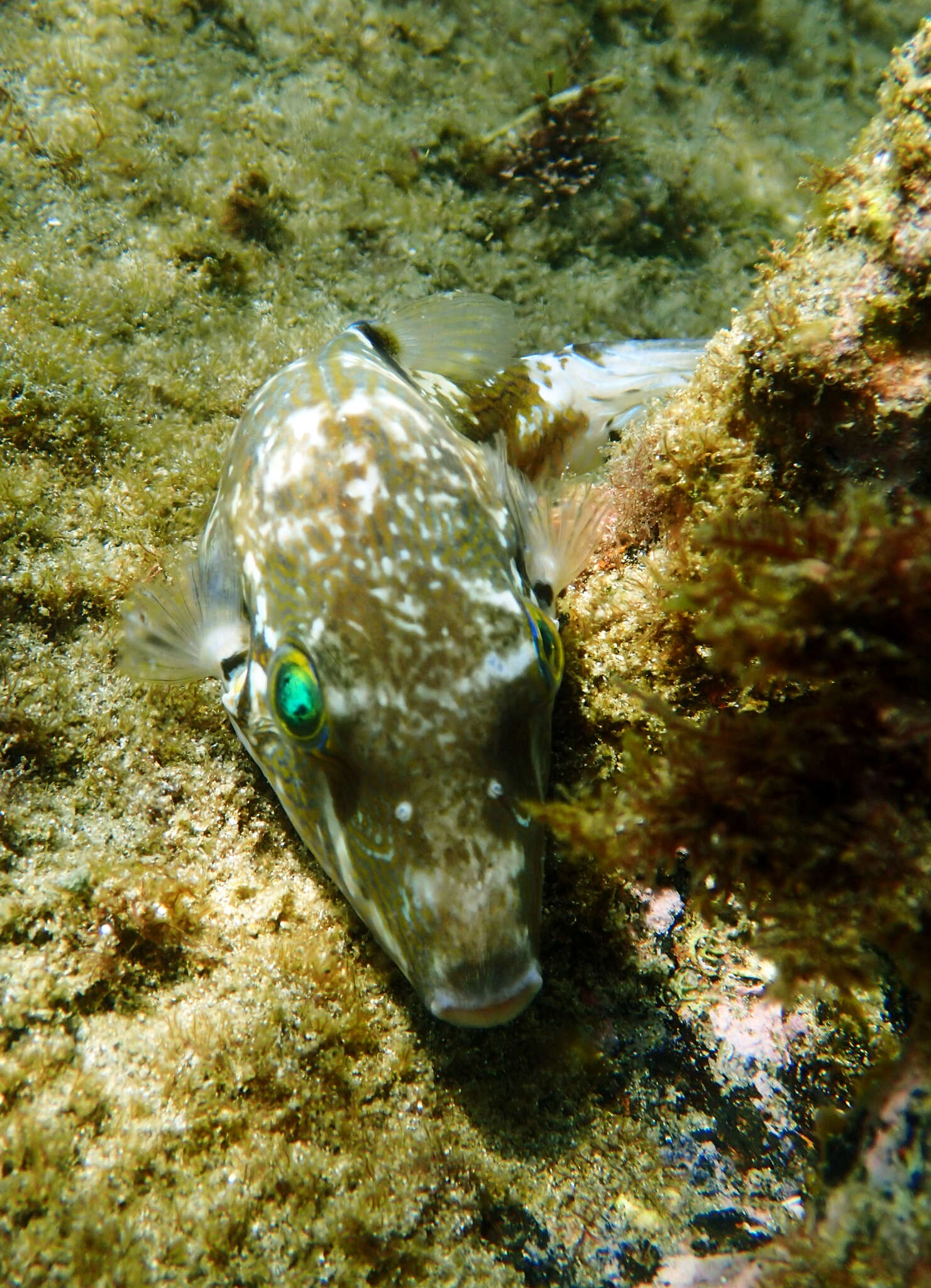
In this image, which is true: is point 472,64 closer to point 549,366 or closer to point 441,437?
point 549,366

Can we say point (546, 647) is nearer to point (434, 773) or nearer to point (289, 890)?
point (434, 773)

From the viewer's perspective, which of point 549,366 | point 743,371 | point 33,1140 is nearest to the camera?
point 33,1140

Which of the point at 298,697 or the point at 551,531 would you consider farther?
the point at 551,531

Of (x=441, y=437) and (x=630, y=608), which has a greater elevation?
(x=441, y=437)

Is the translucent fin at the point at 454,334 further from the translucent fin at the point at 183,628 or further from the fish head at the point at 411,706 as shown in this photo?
the translucent fin at the point at 183,628

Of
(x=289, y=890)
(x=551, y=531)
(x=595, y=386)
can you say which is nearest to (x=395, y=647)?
(x=551, y=531)

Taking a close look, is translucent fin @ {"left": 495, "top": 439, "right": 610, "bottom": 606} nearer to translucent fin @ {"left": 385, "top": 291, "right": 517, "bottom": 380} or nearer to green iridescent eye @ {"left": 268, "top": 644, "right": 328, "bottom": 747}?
green iridescent eye @ {"left": 268, "top": 644, "right": 328, "bottom": 747}

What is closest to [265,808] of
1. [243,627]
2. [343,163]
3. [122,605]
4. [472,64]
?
[243,627]
